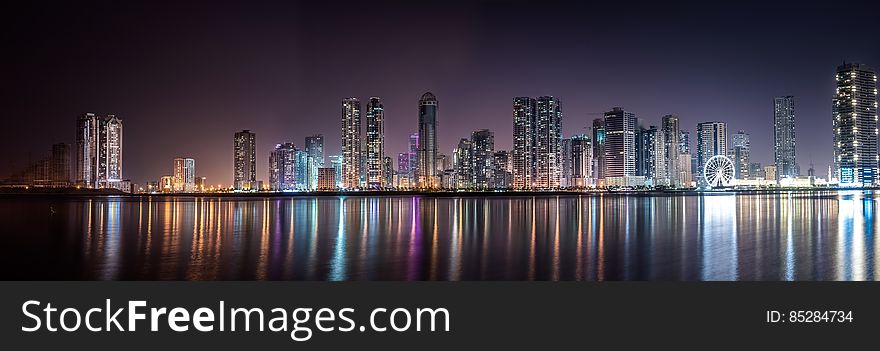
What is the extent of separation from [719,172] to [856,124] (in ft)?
205

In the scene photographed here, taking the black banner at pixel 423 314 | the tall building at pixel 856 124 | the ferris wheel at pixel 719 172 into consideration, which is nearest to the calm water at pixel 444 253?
the black banner at pixel 423 314

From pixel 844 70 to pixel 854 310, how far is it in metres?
223

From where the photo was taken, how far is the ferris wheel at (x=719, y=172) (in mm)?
170000

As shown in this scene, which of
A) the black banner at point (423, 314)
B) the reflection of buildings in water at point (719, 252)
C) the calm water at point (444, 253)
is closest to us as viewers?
the black banner at point (423, 314)

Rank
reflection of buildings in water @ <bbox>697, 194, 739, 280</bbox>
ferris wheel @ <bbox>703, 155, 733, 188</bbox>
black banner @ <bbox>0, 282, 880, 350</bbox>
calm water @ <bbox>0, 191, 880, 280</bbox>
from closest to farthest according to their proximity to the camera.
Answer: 1. black banner @ <bbox>0, 282, 880, 350</bbox>
2. calm water @ <bbox>0, 191, 880, 280</bbox>
3. reflection of buildings in water @ <bbox>697, 194, 739, 280</bbox>
4. ferris wheel @ <bbox>703, 155, 733, 188</bbox>

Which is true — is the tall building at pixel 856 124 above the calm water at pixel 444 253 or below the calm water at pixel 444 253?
above

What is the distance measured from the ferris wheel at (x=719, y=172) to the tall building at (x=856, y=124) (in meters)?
51.0

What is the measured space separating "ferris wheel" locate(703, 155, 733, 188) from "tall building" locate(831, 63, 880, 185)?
167 feet

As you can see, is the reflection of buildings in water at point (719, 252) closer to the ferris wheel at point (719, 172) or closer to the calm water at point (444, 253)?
the calm water at point (444, 253)

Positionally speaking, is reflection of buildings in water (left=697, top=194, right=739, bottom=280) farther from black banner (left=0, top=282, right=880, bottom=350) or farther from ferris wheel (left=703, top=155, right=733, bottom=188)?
ferris wheel (left=703, top=155, right=733, bottom=188)

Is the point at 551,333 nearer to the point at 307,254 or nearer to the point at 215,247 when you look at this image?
the point at 307,254

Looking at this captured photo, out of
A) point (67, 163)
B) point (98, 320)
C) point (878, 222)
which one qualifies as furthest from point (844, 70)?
point (67, 163)

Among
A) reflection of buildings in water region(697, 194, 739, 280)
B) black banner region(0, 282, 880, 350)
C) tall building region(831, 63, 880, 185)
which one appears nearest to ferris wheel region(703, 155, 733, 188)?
tall building region(831, 63, 880, 185)

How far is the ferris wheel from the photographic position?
170000mm
